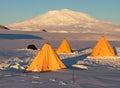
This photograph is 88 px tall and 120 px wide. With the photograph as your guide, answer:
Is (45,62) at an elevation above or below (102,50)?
below

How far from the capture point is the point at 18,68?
13.8 metres

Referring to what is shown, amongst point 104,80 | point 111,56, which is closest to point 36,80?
point 104,80

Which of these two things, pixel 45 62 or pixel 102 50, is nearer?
pixel 45 62

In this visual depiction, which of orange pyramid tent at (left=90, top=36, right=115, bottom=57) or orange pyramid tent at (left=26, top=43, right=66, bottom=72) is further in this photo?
orange pyramid tent at (left=90, top=36, right=115, bottom=57)

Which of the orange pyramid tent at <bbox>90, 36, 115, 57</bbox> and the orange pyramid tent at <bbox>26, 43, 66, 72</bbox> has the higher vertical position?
the orange pyramid tent at <bbox>90, 36, 115, 57</bbox>

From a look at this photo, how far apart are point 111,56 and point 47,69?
791 centimetres

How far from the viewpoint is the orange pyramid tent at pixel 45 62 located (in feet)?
42.1

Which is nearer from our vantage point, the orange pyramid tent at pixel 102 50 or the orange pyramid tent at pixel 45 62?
the orange pyramid tent at pixel 45 62

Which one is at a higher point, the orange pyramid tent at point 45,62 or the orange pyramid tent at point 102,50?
the orange pyramid tent at point 102,50

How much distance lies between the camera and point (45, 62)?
1305cm

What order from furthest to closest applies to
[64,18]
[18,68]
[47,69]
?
[64,18] < [18,68] < [47,69]

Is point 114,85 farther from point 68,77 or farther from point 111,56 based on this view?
point 111,56

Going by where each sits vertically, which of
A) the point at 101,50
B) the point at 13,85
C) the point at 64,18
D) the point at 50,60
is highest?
the point at 64,18

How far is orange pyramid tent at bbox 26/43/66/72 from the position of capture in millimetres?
12844
